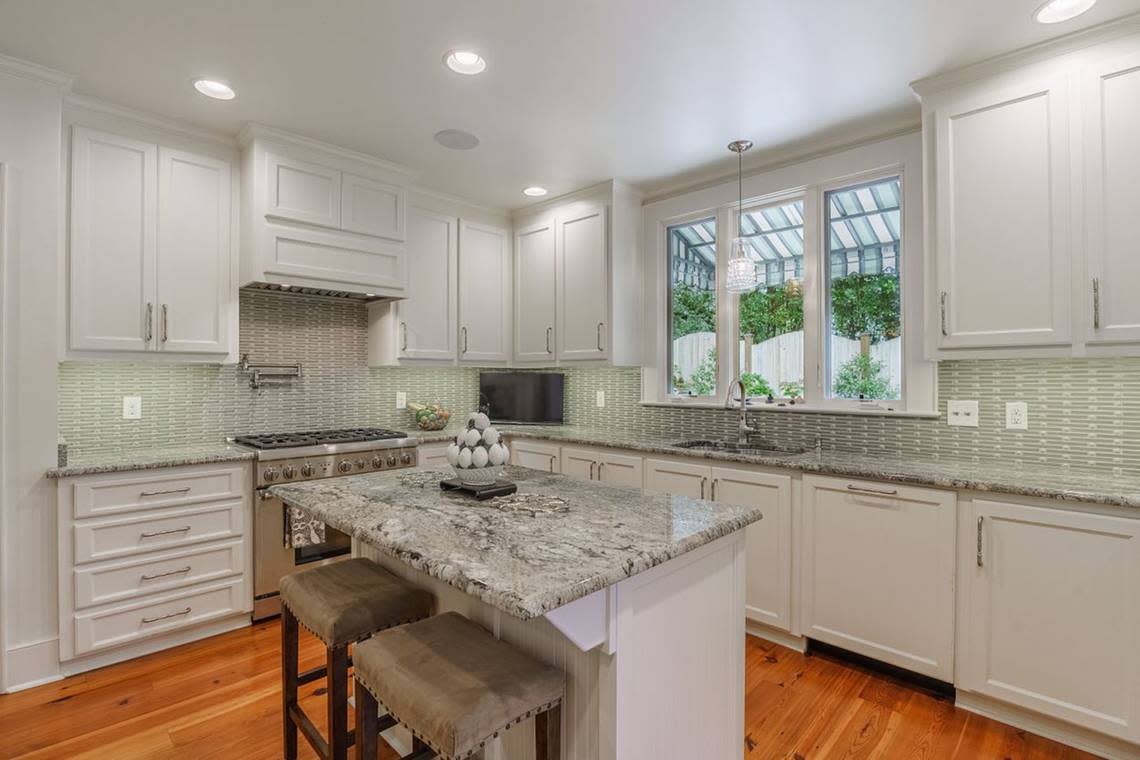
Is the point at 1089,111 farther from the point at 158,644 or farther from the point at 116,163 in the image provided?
the point at 158,644

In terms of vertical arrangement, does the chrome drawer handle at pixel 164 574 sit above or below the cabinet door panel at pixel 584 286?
below

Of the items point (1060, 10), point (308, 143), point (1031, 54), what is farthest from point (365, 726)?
point (1031, 54)

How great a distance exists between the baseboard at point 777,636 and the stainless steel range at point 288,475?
2.17 m

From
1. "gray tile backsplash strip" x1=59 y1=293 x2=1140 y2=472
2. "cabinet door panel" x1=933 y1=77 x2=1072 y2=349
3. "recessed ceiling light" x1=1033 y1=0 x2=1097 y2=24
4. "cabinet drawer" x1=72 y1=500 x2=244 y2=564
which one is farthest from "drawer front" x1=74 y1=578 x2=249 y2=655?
"recessed ceiling light" x1=1033 y1=0 x2=1097 y2=24

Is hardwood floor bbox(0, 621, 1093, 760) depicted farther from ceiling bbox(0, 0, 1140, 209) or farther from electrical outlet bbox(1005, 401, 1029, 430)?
ceiling bbox(0, 0, 1140, 209)

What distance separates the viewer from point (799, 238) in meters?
3.26

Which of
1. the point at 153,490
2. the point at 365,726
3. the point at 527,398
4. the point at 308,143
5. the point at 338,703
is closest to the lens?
the point at 365,726

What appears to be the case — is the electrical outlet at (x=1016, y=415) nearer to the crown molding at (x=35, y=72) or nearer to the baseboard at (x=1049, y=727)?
the baseboard at (x=1049, y=727)

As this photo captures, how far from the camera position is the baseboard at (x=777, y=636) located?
2687 millimetres

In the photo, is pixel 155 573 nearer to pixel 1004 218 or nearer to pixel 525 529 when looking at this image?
pixel 525 529

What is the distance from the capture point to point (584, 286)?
3.87m

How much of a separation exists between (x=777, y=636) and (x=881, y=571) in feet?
2.18

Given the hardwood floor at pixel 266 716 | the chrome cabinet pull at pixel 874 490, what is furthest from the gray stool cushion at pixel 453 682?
the chrome cabinet pull at pixel 874 490

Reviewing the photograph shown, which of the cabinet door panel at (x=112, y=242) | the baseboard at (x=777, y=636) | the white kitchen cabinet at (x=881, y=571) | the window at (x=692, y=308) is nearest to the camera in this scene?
the white kitchen cabinet at (x=881, y=571)
